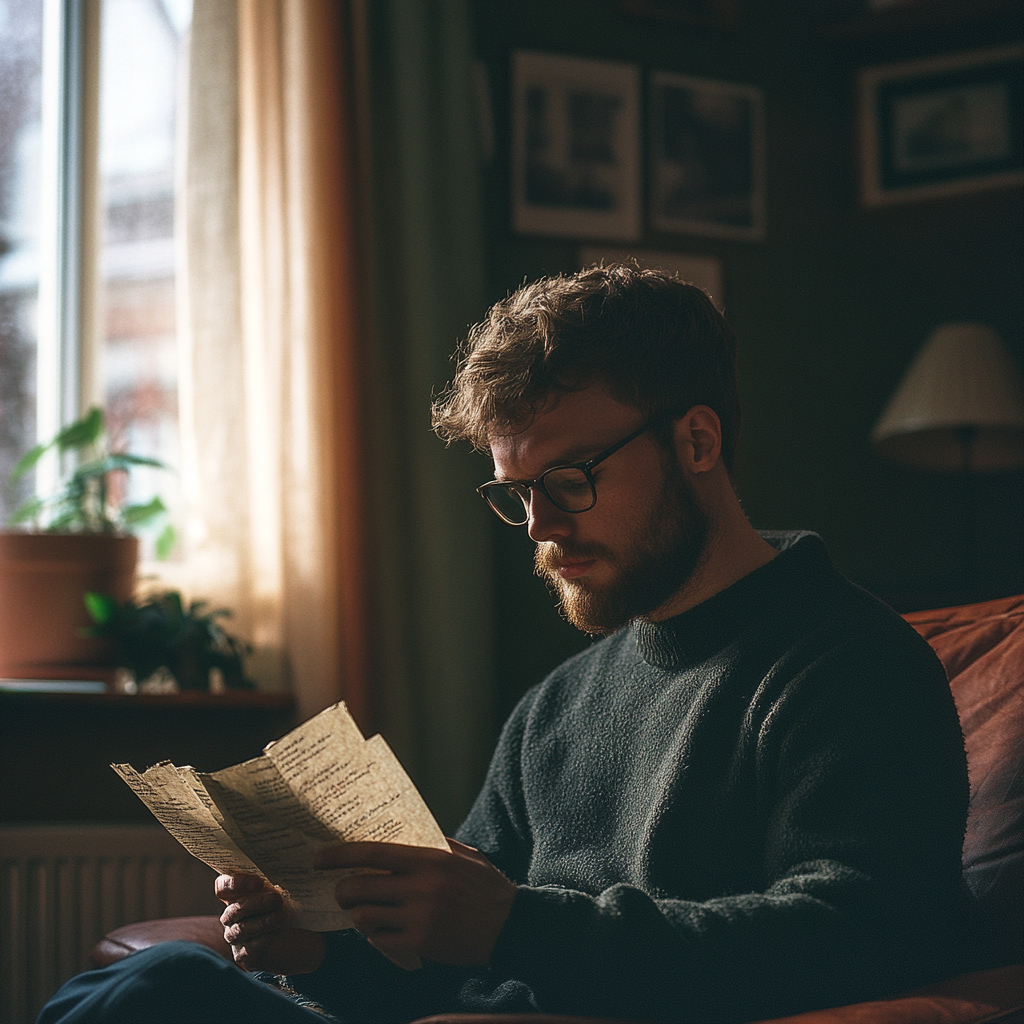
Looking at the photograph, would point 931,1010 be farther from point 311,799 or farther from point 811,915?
point 311,799

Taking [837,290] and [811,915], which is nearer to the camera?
[811,915]

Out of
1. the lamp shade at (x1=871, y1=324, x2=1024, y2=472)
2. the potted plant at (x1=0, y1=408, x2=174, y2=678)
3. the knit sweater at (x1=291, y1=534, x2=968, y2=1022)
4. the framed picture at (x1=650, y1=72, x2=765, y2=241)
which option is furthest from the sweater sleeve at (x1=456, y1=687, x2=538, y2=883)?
the framed picture at (x1=650, y1=72, x2=765, y2=241)

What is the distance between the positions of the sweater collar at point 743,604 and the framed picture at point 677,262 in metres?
1.39

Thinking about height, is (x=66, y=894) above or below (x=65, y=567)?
below

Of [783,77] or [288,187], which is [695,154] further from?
[288,187]

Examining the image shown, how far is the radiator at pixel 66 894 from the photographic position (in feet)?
6.23

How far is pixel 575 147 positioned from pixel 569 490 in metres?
1.53

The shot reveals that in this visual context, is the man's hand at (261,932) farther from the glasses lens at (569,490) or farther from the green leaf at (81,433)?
the green leaf at (81,433)

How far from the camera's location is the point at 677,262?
2578 mm

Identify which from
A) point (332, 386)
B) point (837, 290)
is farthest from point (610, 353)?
point (837, 290)

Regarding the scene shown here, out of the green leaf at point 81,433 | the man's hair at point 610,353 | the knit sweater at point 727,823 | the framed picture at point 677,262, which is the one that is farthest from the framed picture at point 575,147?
the knit sweater at point 727,823

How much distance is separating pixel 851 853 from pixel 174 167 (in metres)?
2.01

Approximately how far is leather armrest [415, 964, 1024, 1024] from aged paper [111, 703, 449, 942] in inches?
5.7

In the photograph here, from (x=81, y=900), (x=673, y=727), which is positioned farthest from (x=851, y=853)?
(x=81, y=900)
